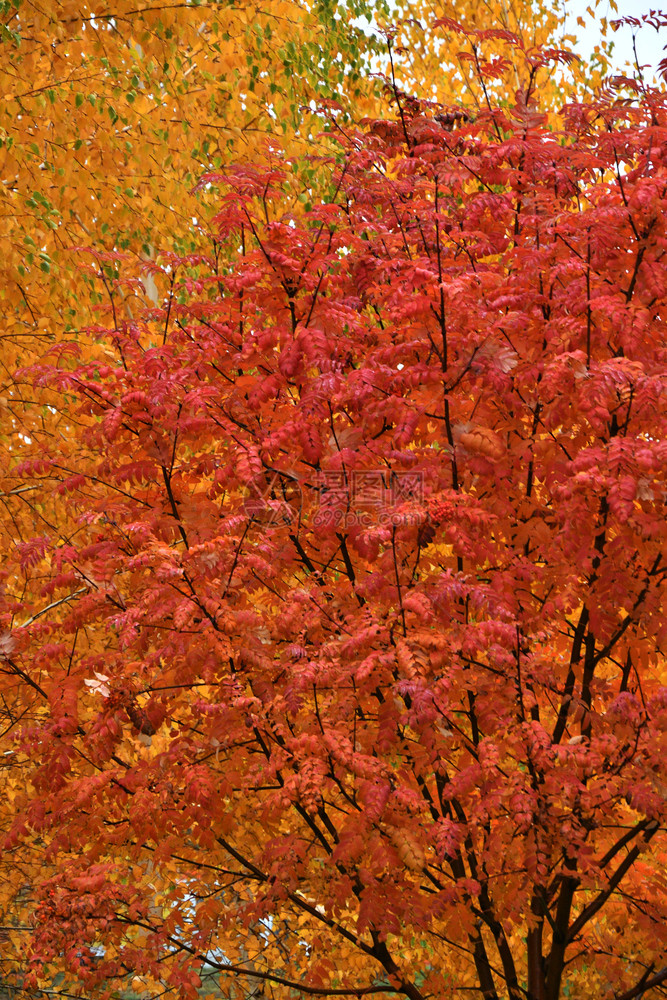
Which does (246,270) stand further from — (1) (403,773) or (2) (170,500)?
(1) (403,773)

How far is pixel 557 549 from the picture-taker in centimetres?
434

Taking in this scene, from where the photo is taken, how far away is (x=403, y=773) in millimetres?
4535

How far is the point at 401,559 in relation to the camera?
14.6 ft

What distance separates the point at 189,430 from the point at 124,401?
0.36m

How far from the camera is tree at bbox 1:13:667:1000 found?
12.7 ft

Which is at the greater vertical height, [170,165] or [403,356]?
[170,165]

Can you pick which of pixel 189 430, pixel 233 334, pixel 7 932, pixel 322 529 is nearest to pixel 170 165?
pixel 233 334

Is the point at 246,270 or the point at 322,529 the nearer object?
the point at 322,529

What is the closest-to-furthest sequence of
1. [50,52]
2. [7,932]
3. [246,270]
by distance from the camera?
1. [246,270]
2. [50,52]
3. [7,932]

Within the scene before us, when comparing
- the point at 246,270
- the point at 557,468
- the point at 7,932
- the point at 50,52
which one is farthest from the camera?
Answer: the point at 7,932

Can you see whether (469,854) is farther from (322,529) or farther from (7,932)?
(7,932)

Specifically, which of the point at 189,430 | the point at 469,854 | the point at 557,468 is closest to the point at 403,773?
the point at 469,854

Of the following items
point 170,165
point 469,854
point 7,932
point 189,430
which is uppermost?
point 170,165

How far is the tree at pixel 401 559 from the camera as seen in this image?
386 centimetres
